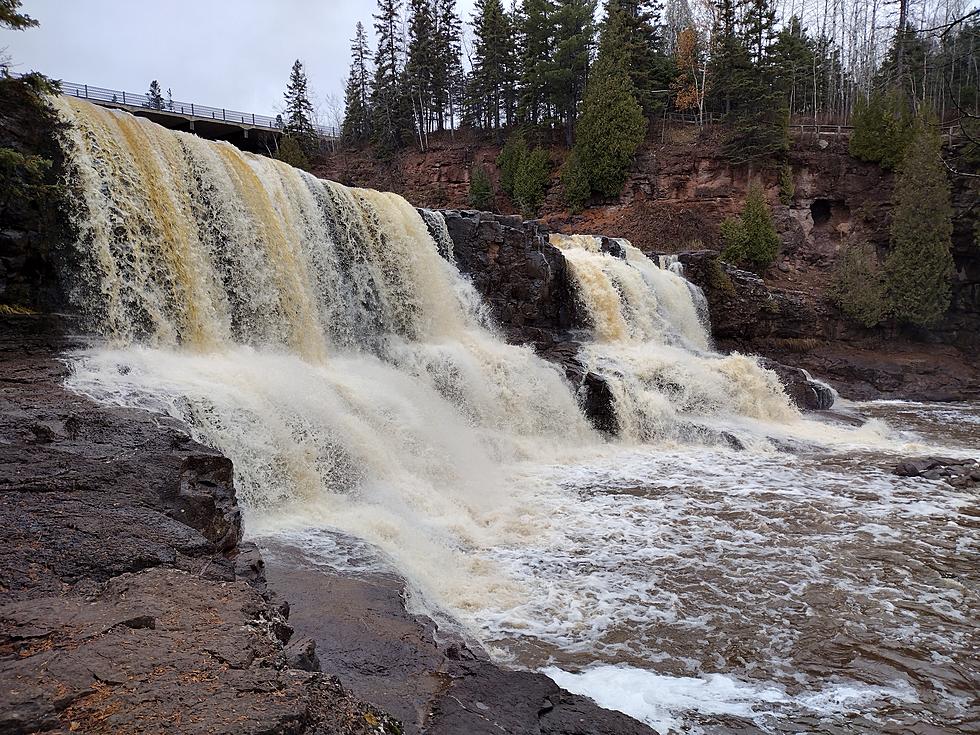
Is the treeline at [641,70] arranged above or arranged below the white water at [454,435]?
above

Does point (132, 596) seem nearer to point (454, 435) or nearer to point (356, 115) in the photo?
point (454, 435)

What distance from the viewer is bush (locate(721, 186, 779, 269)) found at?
2394 centimetres

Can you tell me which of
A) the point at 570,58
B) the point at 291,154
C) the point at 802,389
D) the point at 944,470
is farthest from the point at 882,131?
the point at 291,154

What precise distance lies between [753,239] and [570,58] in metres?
15.5

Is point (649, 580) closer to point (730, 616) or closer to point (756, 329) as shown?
point (730, 616)

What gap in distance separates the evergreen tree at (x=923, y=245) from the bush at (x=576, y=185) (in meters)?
12.5

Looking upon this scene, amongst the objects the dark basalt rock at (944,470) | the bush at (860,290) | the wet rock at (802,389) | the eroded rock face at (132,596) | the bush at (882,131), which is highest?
the bush at (882,131)

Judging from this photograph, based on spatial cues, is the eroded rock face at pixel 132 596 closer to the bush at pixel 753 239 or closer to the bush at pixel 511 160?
the bush at pixel 753 239

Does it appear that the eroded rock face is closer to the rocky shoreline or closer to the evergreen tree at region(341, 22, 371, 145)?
the rocky shoreline

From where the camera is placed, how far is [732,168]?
92.1ft

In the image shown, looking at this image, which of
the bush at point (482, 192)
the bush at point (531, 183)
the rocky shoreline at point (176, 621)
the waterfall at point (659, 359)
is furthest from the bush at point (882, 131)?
the rocky shoreline at point (176, 621)

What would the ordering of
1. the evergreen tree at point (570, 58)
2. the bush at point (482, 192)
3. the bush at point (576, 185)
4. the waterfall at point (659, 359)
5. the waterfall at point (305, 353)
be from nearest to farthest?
1. the waterfall at point (305, 353)
2. the waterfall at point (659, 359)
3. the bush at point (576, 185)
4. the evergreen tree at point (570, 58)
5. the bush at point (482, 192)

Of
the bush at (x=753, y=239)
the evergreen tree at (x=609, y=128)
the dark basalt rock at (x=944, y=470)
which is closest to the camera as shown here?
the dark basalt rock at (x=944, y=470)

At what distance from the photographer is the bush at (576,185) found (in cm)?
2888
